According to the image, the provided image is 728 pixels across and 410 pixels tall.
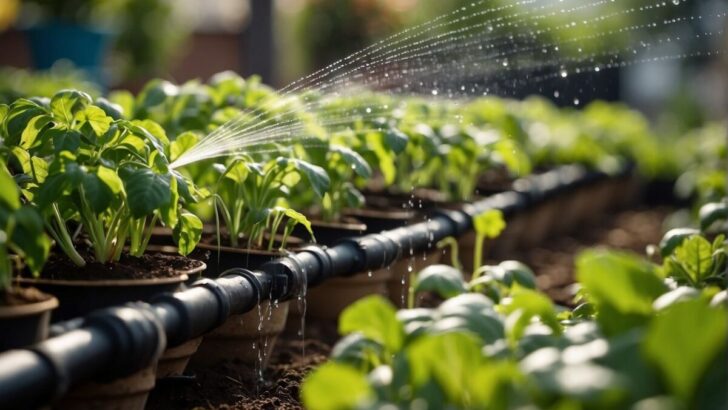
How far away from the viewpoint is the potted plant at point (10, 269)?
1.69m

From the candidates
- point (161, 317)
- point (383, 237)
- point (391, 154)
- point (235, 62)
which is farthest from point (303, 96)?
point (235, 62)

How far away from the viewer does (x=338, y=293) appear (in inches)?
132

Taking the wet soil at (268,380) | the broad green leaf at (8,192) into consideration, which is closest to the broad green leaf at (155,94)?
the wet soil at (268,380)

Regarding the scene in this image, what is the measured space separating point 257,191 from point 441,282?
75 cm

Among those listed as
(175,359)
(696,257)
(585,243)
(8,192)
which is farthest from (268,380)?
(585,243)

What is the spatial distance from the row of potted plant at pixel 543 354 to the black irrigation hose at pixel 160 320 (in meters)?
0.40

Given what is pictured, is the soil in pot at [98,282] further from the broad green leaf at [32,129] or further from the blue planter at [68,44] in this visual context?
the blue planter at [68,44]

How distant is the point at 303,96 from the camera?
152 inches

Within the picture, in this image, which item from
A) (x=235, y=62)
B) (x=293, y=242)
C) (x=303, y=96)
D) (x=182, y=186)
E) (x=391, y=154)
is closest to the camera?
(x=182, y=186)

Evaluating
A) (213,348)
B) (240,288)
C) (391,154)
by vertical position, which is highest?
(391,154)

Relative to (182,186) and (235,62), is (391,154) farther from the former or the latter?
(235,62)

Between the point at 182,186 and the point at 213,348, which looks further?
the point at 213,348

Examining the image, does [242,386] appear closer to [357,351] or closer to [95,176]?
[95,176]

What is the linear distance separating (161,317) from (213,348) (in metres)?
0.70
